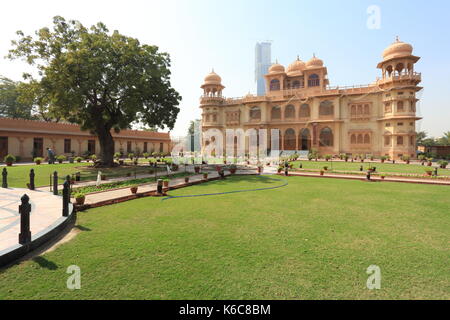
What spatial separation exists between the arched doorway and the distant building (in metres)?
30.0

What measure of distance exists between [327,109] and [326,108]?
0.76 feet

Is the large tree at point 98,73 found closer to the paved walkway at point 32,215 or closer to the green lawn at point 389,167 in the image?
the paved walkway at point 32,215

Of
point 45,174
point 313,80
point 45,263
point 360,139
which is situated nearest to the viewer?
point 45,263

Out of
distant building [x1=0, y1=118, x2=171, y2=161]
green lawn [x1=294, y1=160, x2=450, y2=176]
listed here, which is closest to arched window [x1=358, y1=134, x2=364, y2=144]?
green lawn [x1=294, y1=160, x2=450, y2=176]

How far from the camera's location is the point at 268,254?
14.1 ft

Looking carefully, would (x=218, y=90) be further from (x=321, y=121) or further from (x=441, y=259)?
(x=441, y=259)

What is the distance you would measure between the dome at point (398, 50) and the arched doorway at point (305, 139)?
588 inches

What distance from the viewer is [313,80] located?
40094mm

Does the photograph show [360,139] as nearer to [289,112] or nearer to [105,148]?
[289,112]

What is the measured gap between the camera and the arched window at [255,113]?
139ft

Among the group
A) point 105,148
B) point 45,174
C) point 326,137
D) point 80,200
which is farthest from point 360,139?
point 45,174

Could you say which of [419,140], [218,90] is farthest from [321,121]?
[419,140]

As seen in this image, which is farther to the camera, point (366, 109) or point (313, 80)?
point (313, 80)

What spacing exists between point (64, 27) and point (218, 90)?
30.3 m
